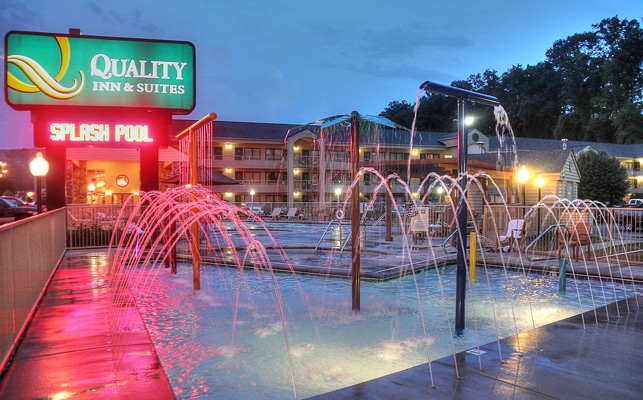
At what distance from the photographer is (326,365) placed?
19.3 ft

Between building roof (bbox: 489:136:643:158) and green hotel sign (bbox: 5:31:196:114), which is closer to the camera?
green hotel sign (bbox: 5:31:196:114)

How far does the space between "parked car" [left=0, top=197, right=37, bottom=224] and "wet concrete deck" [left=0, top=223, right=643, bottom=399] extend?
30276 mm

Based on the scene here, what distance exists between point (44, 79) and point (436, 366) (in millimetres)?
19534

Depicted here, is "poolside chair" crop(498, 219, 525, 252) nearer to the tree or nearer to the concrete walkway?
the concrete walkway

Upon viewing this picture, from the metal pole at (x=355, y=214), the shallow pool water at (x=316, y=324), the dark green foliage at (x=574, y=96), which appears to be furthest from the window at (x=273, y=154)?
the metal pole at (x=355, y=214)

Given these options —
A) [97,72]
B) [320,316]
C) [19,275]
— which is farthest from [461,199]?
[97,72]

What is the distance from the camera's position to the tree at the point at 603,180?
4134cm

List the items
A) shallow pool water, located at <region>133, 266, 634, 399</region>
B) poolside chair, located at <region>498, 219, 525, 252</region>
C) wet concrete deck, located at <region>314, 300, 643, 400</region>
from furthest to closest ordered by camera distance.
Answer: poolside chair, located at <region>498, 219, 525, 252</region> < shallow pool water, located at <region>133, 266, 634, 399</region> < wet concrete deck, located at <region>314, 300, 643, 400</region>

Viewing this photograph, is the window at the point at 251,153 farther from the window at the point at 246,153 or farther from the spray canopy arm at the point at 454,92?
the spray canopy arm at the point at 454,92

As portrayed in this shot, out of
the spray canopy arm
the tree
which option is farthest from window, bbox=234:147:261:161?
the spray canopy arm

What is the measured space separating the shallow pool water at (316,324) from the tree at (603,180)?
33.9 m

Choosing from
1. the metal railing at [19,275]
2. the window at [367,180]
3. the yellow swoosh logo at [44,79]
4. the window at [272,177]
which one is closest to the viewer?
the metal railing at [19,275]

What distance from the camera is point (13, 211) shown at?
114 feet

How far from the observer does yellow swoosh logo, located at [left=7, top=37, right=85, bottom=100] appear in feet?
62.1
